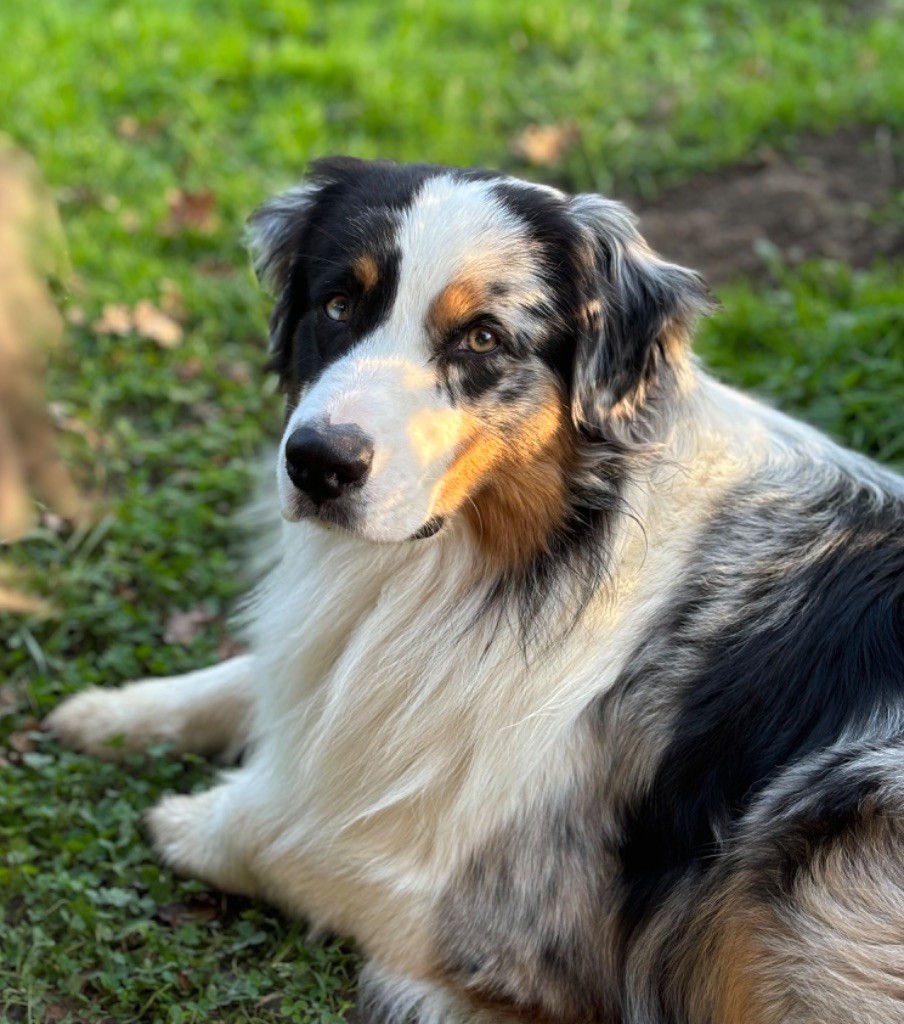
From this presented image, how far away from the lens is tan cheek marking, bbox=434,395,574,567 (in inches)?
133

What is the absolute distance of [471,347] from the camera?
3340 mm

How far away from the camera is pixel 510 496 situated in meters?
3.41

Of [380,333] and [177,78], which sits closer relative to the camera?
[380,333]

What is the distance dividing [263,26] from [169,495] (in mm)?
4028

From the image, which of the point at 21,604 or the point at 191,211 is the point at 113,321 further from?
the point at 21,604

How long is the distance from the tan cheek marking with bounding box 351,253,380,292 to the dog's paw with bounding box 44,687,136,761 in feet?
5.60

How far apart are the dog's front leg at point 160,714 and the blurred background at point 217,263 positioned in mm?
82

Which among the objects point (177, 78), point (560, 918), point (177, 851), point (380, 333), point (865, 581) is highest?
point (177, 78)

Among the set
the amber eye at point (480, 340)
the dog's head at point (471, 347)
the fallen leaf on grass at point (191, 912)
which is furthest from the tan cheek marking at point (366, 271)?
the fallen leaf on grass at point (191, 912)

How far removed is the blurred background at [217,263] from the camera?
12.2 ft

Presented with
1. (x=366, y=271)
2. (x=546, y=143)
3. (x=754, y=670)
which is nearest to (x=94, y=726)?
(x=366, y=271)

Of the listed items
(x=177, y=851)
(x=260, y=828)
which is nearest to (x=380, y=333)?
(x=260, y=828)

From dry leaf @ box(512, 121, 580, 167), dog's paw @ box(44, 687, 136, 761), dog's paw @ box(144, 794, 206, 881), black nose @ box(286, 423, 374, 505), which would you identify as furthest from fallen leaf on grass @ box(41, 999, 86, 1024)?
dry leaf @ box(512, 121, 580, 167)

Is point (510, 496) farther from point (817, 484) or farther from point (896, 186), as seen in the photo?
point (896, 186)
